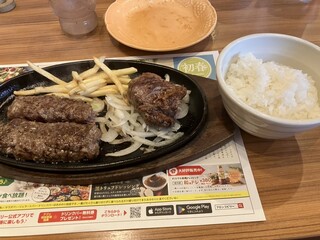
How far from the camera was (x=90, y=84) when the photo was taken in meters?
1.32

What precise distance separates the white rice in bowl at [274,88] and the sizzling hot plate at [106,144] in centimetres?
17

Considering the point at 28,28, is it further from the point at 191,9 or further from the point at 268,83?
the point at 268,83

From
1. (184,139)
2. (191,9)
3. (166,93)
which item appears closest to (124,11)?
(191,9)

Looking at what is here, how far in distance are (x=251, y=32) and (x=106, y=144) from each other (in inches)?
39.7

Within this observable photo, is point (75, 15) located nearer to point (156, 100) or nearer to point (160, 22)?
point (160, 22)

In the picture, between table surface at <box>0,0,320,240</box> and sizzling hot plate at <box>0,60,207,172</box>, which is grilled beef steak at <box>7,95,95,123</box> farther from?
table surface at <box>0,0,320,240</box>

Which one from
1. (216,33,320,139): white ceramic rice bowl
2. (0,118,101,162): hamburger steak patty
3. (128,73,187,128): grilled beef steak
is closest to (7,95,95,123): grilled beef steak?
(0,118,101,162): hamburger steak patty

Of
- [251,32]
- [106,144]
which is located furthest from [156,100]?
[251,32]

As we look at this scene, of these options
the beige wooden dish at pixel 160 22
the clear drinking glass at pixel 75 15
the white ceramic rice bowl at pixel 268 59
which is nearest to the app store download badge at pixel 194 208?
the white ceramic rice bowl at pixel 268 59

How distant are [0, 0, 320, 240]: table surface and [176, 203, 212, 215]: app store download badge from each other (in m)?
0.05

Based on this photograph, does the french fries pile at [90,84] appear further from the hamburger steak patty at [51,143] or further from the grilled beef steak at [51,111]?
the hamburger steak patty at [51,143]

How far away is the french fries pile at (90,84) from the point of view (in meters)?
1.32

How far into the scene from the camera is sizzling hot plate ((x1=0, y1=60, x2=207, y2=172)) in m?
1.09

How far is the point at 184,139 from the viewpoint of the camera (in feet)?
3.75
